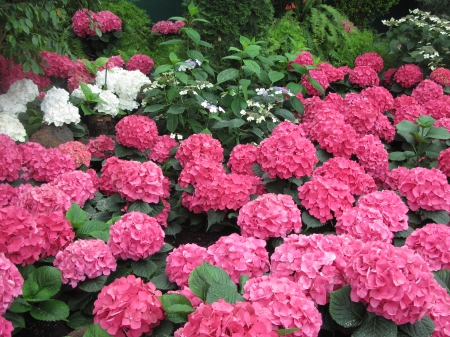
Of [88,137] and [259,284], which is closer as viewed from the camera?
[259,284]

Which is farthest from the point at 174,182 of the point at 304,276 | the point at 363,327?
the point at 363,327

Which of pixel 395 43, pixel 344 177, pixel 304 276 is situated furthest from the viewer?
pixel 395 43

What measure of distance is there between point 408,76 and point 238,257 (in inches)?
170

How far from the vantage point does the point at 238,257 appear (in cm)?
203

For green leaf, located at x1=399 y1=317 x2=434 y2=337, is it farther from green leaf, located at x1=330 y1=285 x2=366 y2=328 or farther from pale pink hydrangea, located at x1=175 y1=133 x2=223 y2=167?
pale pink hydrangea, located at x1=175 y1=133 x2=223 y2=167

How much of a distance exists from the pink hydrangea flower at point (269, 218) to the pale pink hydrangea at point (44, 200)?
1.03 meters

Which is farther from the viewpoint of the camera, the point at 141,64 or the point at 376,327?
the point at 141,64

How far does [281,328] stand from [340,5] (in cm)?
781

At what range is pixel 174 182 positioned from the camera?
362cm

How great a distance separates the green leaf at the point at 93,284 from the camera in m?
2.26

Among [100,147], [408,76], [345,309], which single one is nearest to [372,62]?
[408,76]

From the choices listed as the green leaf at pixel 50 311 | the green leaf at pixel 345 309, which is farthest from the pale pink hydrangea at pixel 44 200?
the green leaf at pixel 345 309

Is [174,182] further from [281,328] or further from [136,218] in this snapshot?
[281,328]

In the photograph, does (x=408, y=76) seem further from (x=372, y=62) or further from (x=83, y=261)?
(x=83, y=261)
